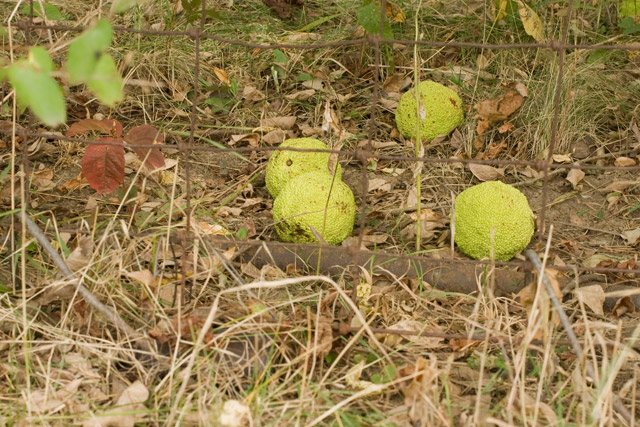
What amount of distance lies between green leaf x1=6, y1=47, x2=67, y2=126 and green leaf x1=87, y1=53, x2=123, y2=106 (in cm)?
7

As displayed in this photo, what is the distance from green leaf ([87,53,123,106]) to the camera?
1.34m

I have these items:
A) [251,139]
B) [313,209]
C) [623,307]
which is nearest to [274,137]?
[251,139]

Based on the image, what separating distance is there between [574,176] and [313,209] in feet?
4.18

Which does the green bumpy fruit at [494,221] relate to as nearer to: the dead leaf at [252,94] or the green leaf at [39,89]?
the dead leaf at [252,94]

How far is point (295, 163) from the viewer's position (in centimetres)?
297

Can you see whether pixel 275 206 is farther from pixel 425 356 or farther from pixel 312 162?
pixel 425 356

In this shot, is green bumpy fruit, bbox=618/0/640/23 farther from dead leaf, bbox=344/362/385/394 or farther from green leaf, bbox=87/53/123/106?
green leaf, bbox=87/53/123/106

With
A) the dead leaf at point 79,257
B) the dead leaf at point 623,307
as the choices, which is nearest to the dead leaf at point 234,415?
the dead leaf at point 79,257

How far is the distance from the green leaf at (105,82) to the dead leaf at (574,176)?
2.40 metres

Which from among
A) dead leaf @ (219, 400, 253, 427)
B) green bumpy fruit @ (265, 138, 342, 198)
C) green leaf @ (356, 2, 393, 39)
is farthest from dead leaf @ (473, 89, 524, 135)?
dead leaf @ (219, 400, 253, 427)

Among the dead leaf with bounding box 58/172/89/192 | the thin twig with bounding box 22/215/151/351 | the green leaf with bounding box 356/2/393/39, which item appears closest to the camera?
the thin twig with bounding box 22/215/151/351

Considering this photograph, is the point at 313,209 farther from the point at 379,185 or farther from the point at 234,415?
the point at 234,415

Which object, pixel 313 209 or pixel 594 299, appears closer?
pixel 594 299

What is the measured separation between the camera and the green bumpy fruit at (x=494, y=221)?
2.72 metres
